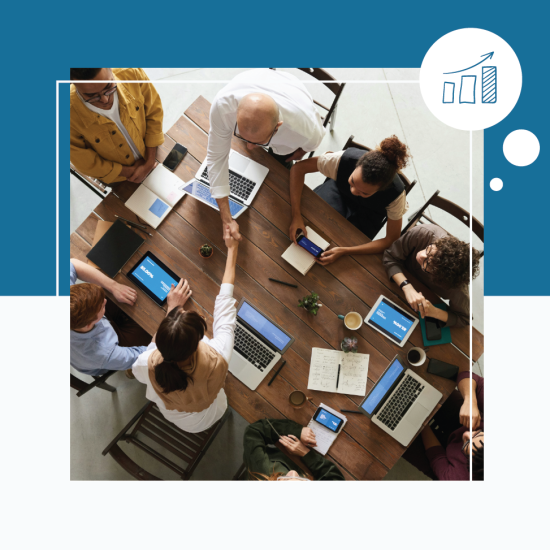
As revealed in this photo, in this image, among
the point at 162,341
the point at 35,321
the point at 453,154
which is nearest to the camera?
the point at 162,341

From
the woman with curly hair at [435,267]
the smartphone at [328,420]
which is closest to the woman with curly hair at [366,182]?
the woman with curly hair at [435,267]

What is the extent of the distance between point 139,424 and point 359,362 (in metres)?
1.36

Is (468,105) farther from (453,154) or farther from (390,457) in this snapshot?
(390,457)

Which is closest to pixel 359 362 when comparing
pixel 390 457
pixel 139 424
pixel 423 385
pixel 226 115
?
pixel 423 385

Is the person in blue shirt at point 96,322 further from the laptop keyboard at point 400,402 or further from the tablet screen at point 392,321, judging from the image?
the laptop keyboard at point 400,402

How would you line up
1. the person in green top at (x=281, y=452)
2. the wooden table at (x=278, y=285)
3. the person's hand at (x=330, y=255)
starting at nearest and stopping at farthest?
the person in green top at (x=281, y=452) < the wooden table at (x=278, y=285) < the person's hand at (x=330, y=255)

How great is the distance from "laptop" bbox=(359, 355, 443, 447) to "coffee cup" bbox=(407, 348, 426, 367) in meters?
0.05

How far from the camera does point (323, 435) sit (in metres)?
1.97

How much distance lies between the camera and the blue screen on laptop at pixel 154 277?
6.77 ft

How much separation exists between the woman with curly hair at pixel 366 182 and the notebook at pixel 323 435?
88 cm

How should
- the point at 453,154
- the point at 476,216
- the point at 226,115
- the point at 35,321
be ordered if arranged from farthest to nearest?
the point at 453,154 < the point at 476,216 < the point at 226,115 < the point at 35,321

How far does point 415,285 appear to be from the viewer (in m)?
2.14

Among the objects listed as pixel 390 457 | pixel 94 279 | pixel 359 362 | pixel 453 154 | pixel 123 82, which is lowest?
pixel 94 279

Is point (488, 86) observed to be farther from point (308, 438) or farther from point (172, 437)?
point (172, 437)
